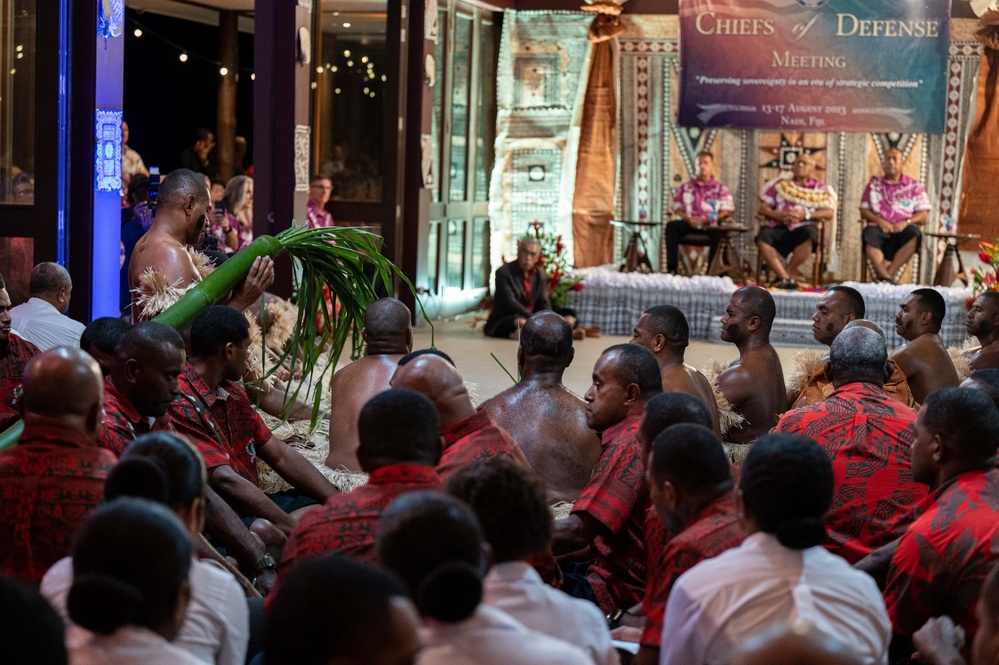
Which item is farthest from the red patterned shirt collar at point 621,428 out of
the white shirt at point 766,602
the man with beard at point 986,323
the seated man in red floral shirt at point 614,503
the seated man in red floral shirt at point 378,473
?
the man with beard at point 986,323

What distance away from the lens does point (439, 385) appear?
375cm

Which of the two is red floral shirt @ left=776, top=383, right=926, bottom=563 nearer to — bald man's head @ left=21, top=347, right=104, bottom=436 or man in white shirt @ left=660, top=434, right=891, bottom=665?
man in white shirt @ left=660, top=434, right=891, bottom=665

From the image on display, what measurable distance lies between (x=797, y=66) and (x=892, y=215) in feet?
5.93

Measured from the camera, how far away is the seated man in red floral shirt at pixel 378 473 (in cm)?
294

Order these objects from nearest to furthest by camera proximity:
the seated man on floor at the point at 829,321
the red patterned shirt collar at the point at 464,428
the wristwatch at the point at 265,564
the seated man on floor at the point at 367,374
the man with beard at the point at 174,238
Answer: the red patterned shirt collar at the point at 464,428 → the wristwatch at the point at 265,564 → the seated man on floor at the point at 367,374 → the man with beard at the point at 174,238 → the seated man on floor at the point at 829,321

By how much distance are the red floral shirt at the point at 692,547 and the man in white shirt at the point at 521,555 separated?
452 mm

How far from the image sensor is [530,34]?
46.9 feet

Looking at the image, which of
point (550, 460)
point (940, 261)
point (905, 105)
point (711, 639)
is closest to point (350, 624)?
point (711, 639)

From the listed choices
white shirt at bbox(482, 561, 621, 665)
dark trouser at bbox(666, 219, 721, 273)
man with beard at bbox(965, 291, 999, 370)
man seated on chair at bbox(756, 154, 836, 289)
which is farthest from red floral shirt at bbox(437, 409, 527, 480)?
dark trouser at bbox(666, 219, 721, 273)

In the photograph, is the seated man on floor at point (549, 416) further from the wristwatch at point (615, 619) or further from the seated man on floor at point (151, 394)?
the seated man on floor at point (151, 394)

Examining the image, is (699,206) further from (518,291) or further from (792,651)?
(792,651)

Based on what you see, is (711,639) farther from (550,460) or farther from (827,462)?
(550,460)

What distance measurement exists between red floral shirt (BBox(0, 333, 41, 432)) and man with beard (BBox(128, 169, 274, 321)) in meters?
0.61

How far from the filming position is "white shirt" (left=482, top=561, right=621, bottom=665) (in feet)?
7.93
